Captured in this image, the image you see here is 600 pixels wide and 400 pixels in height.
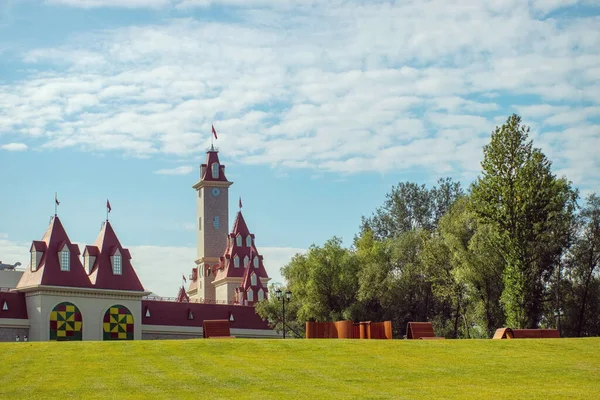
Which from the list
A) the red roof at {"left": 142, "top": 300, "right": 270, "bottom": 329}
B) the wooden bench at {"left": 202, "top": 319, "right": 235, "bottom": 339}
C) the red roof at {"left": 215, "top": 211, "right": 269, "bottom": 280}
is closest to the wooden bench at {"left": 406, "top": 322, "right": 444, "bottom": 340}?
the wooden bench at {"left": 202, "top": 319, "right": 235, "bottom": 339}

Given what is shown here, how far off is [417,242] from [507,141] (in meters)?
23.6

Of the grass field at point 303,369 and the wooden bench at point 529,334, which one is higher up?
the wooden bench at point 529,334

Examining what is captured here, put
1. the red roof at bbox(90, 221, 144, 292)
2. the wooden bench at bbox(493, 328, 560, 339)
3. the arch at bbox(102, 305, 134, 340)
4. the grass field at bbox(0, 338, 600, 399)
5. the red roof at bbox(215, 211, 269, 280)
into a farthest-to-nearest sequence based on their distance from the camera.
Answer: the red roof at bbox(215, 211, 269, 280) < the red roof at bbox(90, 221, 144, 292) < the arch at bbox(102, 305, 134, 340) < the wooden bench at bbox(493, 328, 560, 339) < the grass field at bbox(0, 338, 600, 399)

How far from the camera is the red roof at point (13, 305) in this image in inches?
3174

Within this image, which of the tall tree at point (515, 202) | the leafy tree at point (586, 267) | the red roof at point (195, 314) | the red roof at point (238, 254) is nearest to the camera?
the tall tree at point (515, 202)

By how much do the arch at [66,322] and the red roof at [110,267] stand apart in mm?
3434

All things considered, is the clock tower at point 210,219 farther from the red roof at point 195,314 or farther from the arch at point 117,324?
the arch at point 117,324

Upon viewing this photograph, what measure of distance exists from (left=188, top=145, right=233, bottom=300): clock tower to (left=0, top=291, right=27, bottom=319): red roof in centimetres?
4229

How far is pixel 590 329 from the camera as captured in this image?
2985 inches

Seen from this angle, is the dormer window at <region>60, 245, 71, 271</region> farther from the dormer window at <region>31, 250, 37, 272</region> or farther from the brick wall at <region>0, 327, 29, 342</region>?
the brick wall at <region>0, 327, 29, 342</region>

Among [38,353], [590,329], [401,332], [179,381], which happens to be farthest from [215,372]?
[401,332]

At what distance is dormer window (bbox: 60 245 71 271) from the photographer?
271ft

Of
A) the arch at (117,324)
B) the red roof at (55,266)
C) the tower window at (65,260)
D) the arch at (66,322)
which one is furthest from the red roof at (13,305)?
the arch at (117,324)

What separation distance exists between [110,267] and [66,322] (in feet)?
24.2
